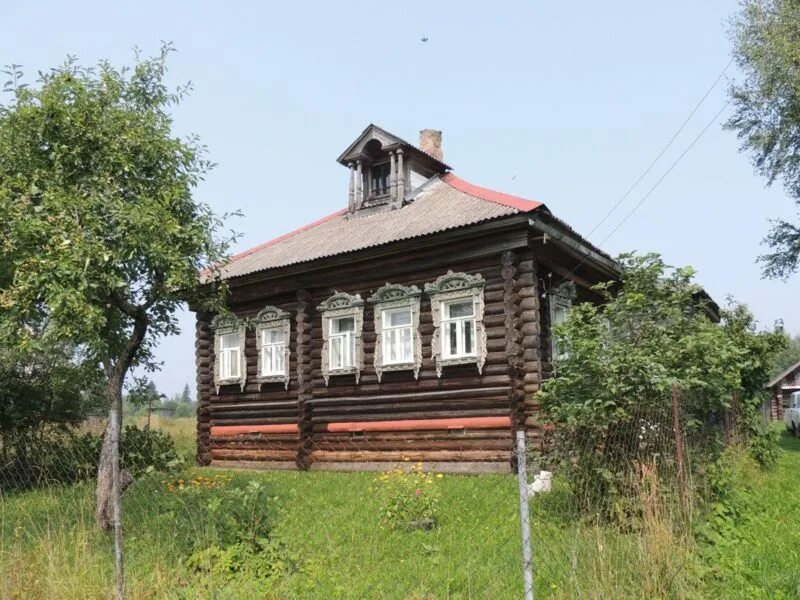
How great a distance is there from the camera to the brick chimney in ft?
66.7

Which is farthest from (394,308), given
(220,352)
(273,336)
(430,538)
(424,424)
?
(430,538)

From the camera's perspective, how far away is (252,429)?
17453 mm

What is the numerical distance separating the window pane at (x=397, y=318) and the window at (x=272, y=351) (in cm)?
313

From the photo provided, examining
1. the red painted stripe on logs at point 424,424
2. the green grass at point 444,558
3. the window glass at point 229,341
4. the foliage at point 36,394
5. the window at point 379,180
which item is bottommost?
the green grass at point 444,558

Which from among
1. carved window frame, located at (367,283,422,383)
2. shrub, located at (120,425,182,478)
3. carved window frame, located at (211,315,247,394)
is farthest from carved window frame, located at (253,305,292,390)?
shrub, located at (120,425,182,478)

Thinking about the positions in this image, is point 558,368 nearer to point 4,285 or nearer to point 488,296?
point 488,296

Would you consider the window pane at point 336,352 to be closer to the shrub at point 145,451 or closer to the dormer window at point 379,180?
the dormer window at point 379,180

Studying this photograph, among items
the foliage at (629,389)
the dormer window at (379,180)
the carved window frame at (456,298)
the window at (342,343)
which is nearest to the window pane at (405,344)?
the carved window frame at (456,298)

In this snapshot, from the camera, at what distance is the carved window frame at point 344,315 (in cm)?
1554

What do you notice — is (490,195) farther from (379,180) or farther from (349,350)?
(349,350)

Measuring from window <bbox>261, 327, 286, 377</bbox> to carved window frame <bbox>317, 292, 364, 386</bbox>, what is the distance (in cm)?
147

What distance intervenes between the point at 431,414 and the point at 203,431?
23.3 ft

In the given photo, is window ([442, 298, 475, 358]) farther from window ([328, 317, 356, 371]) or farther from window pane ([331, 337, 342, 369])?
window pane ([331, 337, 342, 369])

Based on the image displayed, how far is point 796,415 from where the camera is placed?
2842cm
